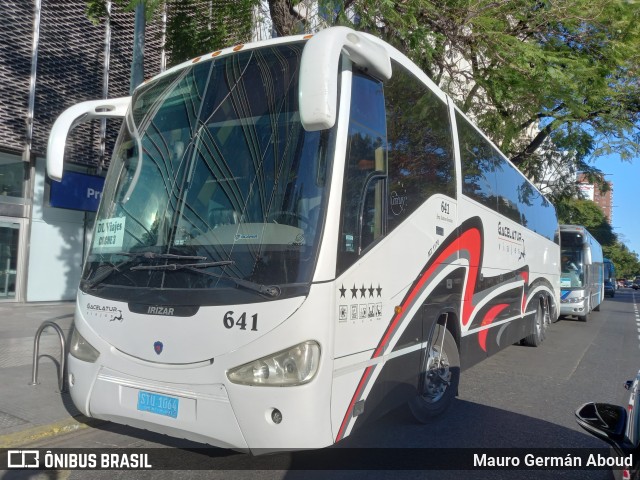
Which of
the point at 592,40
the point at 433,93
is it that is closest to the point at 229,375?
the point at 433,93

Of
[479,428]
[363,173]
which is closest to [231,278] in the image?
[363,173]

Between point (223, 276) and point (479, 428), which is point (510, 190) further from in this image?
point (223, 276)

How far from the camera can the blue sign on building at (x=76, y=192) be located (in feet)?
46.4

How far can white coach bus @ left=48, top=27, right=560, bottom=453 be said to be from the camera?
3.62 metres

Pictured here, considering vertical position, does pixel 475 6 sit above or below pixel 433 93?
above

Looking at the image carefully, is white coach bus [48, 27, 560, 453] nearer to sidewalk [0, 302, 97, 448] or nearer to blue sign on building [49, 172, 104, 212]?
sidewalk [0, 302, 97, 448]

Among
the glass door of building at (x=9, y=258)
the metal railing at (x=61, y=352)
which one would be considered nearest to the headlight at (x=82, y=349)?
the metal railing at (x=61, y=352)

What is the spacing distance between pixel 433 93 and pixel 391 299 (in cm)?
250

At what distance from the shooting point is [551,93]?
981cm

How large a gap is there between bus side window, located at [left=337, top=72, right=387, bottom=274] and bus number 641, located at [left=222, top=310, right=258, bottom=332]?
68cm

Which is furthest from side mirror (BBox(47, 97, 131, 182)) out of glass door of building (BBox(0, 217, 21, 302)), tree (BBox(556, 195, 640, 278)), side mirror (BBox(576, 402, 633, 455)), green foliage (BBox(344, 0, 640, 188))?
tree (BBox(556, 195, 640, 278))

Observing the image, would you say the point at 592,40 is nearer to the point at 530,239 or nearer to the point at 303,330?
the point at 530,239

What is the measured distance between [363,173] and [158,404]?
2.21 m

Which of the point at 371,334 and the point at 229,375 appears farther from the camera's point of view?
the point at 371,334
